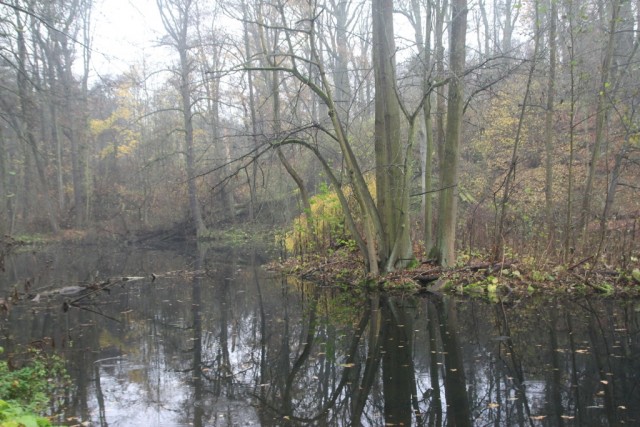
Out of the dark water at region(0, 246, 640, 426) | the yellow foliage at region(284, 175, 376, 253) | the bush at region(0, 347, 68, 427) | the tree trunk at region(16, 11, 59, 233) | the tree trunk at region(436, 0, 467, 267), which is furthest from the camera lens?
the yellow foliage at region(284, 175, 376, 253)

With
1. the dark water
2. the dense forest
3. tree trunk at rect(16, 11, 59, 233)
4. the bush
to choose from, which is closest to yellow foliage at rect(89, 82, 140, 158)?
the dense forest

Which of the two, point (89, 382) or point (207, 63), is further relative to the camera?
point (207, 63)

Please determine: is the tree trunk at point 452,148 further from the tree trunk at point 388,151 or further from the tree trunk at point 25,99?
the tree trunk at point 25,99

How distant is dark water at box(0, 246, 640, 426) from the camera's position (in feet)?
16.4

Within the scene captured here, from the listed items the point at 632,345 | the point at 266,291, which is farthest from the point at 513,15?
the point at 632,345

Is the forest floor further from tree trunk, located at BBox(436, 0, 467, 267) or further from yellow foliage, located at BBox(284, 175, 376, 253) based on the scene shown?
yellow foliage, located at BBox(284, 175, 376, 253)

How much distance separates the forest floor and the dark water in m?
0.76

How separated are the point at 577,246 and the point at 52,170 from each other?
3096 centimetres

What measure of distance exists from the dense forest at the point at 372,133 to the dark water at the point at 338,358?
2.58m

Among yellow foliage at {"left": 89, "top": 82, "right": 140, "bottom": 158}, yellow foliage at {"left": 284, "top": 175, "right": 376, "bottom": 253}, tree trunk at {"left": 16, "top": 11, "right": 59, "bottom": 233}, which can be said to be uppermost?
yellow foliage at {"left": 89, "top": 82, "right": 140, "bottom": 158}

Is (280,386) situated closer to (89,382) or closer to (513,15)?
(89,382)

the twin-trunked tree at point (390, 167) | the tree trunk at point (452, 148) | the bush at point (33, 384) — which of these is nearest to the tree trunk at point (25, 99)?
the bush at point (33, 384)

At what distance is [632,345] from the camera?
6.83 meters

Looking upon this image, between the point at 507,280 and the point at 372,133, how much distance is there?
1291 cm
